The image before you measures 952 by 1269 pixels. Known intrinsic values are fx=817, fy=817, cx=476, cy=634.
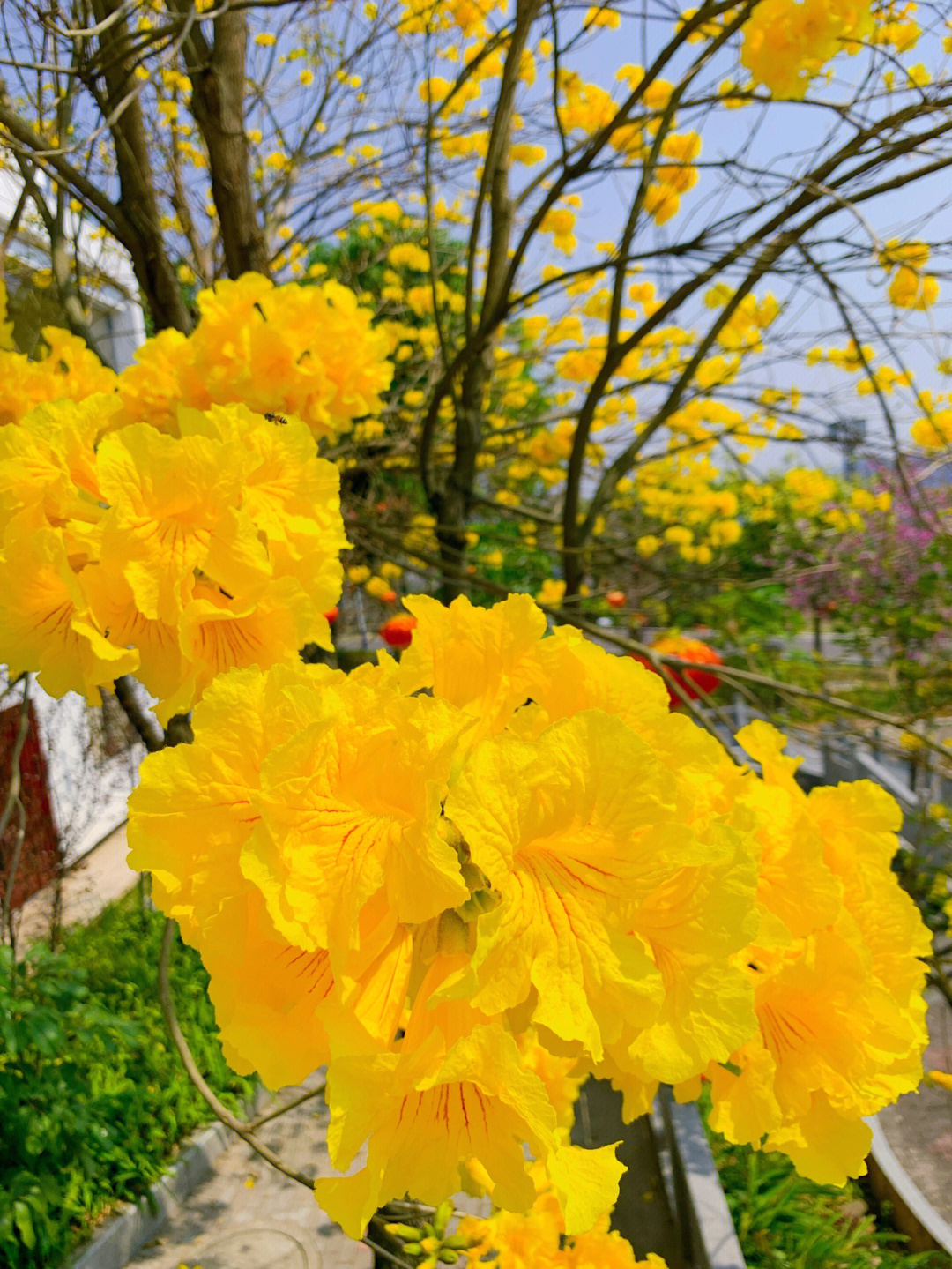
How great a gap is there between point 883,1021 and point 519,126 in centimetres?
→ 369

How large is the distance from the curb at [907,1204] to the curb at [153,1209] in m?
2.89

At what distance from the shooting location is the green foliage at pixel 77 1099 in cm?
280

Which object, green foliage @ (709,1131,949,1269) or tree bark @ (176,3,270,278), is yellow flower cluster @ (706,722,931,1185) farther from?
green foliage @ (709,1131,949,1269)

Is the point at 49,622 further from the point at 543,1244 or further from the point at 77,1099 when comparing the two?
the point at 77,1099

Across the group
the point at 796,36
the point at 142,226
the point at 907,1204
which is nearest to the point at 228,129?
the point at 142,226

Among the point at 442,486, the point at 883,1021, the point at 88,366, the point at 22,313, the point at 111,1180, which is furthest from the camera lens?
the point at 111,1180

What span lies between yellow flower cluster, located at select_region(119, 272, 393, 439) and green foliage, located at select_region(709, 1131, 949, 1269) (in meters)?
3.23

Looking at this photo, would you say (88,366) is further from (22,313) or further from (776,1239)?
(776,1239)

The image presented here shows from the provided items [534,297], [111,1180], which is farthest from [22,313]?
[111,1180]

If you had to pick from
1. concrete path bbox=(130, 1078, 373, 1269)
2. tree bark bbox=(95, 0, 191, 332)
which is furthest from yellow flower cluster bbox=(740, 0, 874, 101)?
concrete path bbox=(130, 1078, 373, 1269)

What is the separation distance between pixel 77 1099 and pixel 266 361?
3185 mm

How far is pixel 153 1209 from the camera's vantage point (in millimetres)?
3408

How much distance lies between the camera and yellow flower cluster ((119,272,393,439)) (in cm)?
127

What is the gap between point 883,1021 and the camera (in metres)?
0.72
